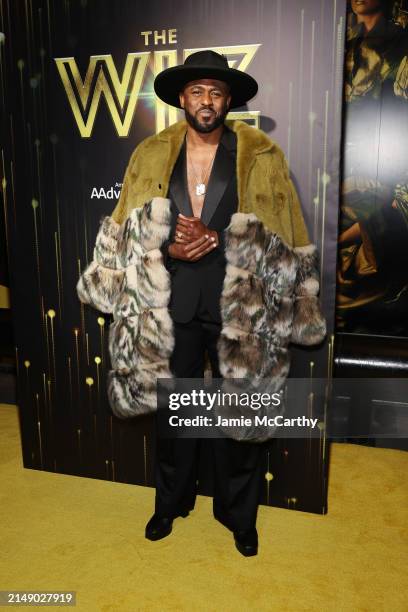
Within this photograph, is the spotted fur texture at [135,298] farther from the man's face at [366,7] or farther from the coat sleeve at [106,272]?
the man's face at [366,7]

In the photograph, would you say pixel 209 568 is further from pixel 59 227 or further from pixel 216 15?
pixel 216 15

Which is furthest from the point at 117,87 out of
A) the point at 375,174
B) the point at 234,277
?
the point at 375,174

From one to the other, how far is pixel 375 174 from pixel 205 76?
1889mm

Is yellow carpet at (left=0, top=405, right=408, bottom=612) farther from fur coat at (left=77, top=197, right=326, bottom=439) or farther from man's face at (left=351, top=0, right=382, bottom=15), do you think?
man's face at (left=351, top=0, right=382, bottom=15)

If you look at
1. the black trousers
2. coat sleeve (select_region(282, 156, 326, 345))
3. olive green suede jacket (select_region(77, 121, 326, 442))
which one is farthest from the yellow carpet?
coat sleeve (select_region(282, 156, 326, 345))

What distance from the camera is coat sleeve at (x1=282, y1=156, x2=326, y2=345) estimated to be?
2.02 metres

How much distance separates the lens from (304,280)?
6.64 feet

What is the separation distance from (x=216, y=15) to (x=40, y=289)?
1.42 m

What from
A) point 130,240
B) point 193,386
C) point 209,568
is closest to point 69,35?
point 130,240

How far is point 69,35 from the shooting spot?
2.28 metres

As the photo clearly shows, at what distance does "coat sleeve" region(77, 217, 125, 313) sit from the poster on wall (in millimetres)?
1893

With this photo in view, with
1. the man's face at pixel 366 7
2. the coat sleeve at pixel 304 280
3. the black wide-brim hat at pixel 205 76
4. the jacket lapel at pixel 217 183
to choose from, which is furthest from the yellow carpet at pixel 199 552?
the man's face at pixel 366 7

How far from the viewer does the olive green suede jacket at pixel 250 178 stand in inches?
73.7

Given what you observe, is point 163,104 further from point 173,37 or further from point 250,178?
point 250,178
